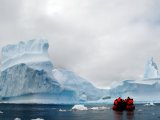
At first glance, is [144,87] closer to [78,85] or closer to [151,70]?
[151,70]

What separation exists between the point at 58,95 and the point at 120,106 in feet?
93.9

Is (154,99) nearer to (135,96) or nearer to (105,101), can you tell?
(135,96)

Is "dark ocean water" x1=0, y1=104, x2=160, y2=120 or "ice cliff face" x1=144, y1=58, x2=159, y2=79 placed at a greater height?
"ice cliff face" x1=144, y1=58, x2=159, y2=79

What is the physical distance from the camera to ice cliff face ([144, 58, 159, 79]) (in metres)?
90.0

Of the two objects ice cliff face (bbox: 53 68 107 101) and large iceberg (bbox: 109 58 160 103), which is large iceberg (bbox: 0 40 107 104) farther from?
large iceberg (bbox: 109 58 160 103)

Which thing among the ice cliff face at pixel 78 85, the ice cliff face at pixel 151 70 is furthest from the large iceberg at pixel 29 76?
the ice cliff face at pixel 151 70

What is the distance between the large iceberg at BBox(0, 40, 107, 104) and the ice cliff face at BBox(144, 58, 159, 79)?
24.1 meters

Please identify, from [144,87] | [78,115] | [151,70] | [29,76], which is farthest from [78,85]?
[78,115]

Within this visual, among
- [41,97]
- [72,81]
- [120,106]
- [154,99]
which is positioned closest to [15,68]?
[41,97]

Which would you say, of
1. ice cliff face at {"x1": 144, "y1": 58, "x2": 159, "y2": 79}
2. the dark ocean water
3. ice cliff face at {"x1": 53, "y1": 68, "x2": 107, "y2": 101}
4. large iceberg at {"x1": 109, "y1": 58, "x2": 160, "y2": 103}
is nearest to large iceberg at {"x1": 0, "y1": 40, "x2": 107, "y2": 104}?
ice cliff face at {"x1": 53, "y1": 68, "x2": 107, "y2": 101}

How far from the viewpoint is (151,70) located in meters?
91.2

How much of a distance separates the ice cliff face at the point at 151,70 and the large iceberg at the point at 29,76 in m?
24.1

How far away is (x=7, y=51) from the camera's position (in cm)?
7750

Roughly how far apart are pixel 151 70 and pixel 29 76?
37019 mm
